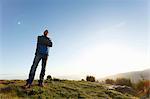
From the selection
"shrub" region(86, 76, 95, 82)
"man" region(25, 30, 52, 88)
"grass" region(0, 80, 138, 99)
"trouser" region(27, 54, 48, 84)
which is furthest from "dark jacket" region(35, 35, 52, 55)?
"shrub" region(86, 76, 95, 82)

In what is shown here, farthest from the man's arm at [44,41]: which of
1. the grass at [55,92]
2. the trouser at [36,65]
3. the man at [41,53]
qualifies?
the grass at [55,92]

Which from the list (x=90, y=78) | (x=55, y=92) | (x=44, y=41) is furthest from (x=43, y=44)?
(x=90, y=78)

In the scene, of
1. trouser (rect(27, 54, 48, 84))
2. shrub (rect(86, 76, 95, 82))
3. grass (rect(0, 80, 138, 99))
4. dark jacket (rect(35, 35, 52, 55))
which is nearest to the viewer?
grass (rect(0, 80, 138, 99))

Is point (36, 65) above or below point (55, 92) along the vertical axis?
above

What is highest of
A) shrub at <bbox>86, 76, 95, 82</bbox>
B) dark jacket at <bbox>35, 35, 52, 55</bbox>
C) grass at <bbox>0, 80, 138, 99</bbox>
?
dark jacket at <bbox>35, 35, 52, 55</bbox>

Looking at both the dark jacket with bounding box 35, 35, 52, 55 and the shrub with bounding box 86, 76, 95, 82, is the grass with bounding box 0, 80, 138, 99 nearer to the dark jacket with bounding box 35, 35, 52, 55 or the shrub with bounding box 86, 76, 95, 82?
the dark jacket with bounding box 35, 35, 52, 55

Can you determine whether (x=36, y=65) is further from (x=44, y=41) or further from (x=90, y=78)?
(x=90, y=78)

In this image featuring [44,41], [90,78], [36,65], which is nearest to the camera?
[36,65]

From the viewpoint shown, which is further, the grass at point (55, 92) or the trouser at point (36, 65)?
the trouser at point (36, 65)

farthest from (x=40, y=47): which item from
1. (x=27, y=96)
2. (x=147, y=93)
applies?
(x=147, y=93)

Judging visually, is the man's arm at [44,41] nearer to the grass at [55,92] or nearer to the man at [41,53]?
the man at [41,53]

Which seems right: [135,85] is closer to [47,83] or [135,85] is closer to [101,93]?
[101,93]

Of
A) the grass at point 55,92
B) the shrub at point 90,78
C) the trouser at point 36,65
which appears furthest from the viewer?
the shrub at point 90,78

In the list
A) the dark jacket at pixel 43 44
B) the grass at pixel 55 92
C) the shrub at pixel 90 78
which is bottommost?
the grass at pixel 55 92
